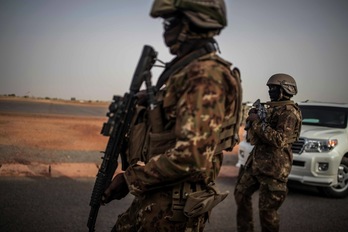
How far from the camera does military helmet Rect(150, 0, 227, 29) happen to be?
177 centimetres

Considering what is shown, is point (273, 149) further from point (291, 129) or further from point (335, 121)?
point (335, 121)

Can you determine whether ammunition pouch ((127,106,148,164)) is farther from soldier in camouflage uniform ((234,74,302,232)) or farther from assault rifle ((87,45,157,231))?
soldier in camouflage uniform ((234,74,302,232))

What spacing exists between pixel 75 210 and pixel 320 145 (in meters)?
4.81

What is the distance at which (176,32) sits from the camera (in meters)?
1.89

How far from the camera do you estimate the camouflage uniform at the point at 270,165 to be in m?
3.84

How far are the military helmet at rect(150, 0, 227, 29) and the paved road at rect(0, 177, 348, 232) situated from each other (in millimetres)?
3301

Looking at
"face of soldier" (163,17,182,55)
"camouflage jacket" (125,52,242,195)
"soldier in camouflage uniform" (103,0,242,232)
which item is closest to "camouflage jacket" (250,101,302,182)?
"soldier in camouflage uniform" (103,0,242,232)

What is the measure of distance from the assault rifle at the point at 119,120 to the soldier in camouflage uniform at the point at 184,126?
78 mm

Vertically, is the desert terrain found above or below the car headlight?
below

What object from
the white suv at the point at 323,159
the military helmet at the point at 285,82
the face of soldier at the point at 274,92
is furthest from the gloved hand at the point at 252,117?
the white suv at the point at 323,159

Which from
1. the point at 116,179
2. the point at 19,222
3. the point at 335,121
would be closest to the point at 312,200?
the point at 335,121

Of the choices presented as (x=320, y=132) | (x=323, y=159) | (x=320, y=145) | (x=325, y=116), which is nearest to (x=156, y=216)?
(x=323, y=159)

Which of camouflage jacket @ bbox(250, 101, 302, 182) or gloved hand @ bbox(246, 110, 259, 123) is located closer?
camouflage jacket @ bbox(250, 101, 302, 182)

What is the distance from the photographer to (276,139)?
3.80 m
